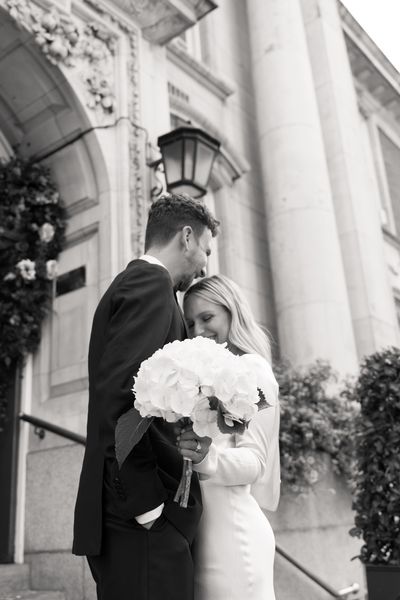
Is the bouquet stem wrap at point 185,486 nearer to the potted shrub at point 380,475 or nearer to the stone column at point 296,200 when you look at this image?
the potted shrub at point 380,475

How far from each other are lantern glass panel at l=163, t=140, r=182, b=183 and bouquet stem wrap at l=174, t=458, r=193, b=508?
13.5ft

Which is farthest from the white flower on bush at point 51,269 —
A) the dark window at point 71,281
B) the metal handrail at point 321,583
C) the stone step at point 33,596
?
the metal handrail at point 321,583

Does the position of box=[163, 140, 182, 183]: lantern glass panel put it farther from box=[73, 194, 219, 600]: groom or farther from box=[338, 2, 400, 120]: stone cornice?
box=[338, 2, 400, 120]: stone cornice

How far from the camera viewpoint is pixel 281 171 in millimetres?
8586

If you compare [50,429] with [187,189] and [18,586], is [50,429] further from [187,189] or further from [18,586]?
[187,189]

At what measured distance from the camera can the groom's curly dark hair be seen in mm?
2299

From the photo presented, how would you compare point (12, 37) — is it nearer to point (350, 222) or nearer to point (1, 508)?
point (1, 508)

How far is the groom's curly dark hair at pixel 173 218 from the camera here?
2.30 metres

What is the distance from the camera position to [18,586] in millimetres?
4840

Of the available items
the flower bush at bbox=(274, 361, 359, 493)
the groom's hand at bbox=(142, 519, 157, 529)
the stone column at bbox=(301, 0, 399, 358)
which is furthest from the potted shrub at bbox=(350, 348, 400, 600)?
the stone column at bbox=(301, 0, 399, 358)

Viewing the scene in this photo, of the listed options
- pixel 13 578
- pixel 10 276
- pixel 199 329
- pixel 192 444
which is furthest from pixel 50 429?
pixel 192 444

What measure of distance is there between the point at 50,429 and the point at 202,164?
8.88 feet

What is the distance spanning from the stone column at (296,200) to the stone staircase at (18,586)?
4.03 meters

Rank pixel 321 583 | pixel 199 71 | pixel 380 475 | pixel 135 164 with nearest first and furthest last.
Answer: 1. pixel 380 475
2. pixel 321 583
3. pixel 135 164
4. pixel 199 71
